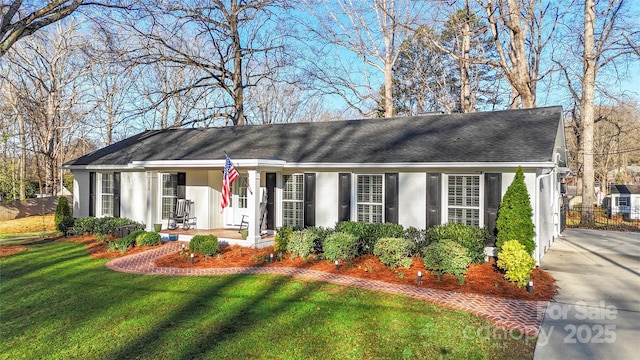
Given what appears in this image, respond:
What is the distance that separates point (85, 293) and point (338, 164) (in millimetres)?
6755

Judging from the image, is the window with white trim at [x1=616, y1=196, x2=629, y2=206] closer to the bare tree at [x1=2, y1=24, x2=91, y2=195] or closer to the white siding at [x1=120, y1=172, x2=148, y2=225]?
the white siding at [x1=120, y1=172, x2=148, y2=225]

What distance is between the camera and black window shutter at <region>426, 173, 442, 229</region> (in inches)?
399

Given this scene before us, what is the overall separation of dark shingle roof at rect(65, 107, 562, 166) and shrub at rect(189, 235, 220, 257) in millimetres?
3275

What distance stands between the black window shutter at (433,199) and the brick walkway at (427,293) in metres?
2.92

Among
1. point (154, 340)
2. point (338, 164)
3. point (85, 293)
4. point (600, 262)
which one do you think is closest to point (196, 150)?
point (338, 164)

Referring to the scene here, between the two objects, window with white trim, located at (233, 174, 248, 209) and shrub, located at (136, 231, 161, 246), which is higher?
window with white trim, located at (233, 174, 248, 209)

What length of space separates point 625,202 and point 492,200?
22041 mm

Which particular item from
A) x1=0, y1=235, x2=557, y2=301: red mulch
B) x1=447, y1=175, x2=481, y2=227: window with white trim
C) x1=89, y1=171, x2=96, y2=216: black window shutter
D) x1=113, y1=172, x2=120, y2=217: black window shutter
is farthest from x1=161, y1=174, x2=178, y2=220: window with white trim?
x1=447, y1=175, x2=481, y2=227: window with white trim

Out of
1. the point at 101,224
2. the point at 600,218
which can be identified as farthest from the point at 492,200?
the point at 600,218

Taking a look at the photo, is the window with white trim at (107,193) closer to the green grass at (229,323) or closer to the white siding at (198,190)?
the white siding at (198,190)

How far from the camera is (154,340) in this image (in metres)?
5.31

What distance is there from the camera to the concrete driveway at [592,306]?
5.07 meters

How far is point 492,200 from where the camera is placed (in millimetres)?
9586

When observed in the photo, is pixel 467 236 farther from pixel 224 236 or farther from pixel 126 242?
pixel 126 242
